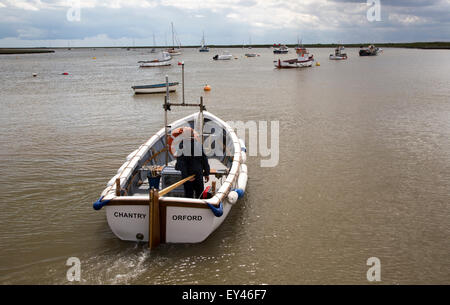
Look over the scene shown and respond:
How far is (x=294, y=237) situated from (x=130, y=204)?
3706 millimetres

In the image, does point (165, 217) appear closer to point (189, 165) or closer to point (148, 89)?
point (189, 165)

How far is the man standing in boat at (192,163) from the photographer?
8.41 metres

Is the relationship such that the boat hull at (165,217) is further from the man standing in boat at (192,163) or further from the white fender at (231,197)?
the man standing in boat at (192,163)

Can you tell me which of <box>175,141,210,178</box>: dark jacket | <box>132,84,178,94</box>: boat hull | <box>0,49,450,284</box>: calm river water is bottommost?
<box>0,49,450,284</box>: calm river water

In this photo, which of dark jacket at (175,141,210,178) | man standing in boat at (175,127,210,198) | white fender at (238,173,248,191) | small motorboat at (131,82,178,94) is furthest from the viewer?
small motorboat at (131,82,178,94)

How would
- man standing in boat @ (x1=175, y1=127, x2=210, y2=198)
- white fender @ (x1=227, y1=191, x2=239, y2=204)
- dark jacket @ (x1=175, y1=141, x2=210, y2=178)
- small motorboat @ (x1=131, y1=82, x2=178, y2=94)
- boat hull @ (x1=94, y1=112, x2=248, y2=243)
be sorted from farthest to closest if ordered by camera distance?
1. small motorboat @ (x1=131, y1=82, x2=178, y2=94)
2. dark jacket @ (x1=175, y1=141, x2=210, y2=178)
3. man standing in boat @ (x1=175, y1=127, x2=210, y2=198)
4. white fender @ (x1=227, y1=191, x2=239, y2=204)
5. boat hull @ (x1=94, y1=112, x2=248, y2=243)

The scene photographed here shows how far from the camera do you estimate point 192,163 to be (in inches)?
339

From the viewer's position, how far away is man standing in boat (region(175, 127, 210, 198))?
331 inches

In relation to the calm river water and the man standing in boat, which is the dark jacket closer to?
the man standing in boat

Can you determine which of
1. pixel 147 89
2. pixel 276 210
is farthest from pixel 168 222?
pixel 147 89

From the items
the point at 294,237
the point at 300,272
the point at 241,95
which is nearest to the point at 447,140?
the point at 294,237

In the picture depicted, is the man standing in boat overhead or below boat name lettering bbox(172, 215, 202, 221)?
overhead

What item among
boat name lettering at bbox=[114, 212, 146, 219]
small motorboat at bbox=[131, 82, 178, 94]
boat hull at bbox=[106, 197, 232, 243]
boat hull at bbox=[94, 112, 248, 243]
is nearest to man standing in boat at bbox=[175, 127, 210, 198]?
boat hull at bbox=[94, 112, 248, 243]
